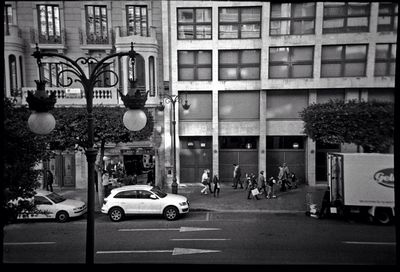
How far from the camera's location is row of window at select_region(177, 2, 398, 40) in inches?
563

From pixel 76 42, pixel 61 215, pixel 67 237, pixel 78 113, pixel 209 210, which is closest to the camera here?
pixel 67 237

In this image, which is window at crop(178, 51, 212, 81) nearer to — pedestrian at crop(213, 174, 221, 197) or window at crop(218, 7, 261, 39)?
window at crop(218, 7, 261, 39)

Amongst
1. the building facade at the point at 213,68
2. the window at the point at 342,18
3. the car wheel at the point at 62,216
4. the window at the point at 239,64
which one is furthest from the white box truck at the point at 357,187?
the car wheel at the point at 62,216

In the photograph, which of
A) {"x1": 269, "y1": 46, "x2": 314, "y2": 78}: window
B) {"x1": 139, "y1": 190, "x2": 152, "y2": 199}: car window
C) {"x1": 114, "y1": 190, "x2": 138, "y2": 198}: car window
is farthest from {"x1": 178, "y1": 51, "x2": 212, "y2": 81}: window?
{"x1": 114, "y1": 190, "x2": 138, "y2": 198}: car window

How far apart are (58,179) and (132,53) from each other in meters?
13.8

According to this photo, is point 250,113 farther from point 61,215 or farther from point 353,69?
point 61,215

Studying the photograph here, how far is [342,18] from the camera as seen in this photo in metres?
14.3

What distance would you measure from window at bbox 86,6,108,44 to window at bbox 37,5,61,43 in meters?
1.54

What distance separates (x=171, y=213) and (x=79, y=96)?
7452 millimetres

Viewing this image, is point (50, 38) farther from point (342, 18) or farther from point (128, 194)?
point (342, 18)

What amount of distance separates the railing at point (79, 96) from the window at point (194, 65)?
474cm

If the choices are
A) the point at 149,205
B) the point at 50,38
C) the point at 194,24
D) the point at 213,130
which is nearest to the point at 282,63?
the point at 213,130
